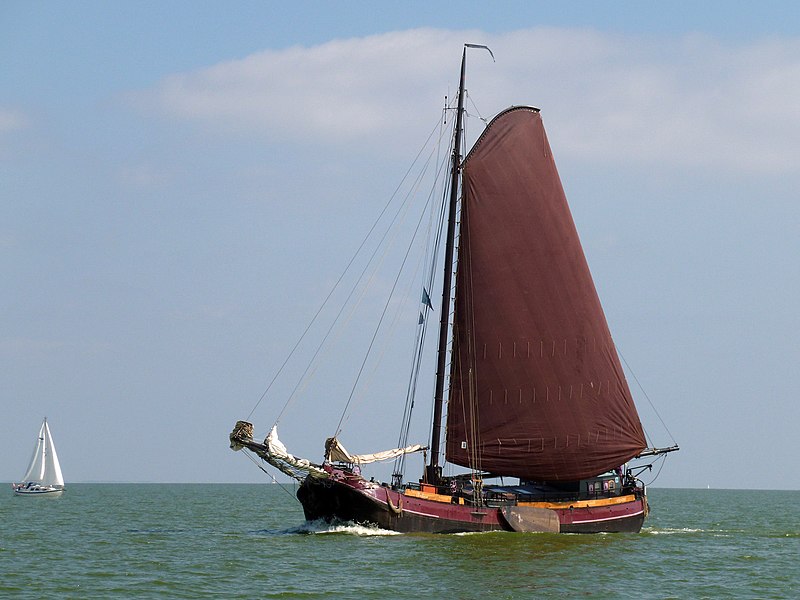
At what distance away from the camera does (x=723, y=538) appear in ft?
160

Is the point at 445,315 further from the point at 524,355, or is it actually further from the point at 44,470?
the point at 44,470

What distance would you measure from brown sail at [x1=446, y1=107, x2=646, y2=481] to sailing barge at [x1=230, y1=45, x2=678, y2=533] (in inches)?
1.5

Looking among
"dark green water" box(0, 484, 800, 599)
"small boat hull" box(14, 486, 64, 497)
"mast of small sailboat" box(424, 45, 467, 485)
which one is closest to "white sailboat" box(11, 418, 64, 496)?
"small boat hull" box(14, 486, 64, 497)

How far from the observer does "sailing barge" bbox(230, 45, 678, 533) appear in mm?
43312

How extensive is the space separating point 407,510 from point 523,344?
831 centimetres

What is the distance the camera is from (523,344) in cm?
4350

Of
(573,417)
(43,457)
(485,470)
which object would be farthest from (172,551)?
(43,457)

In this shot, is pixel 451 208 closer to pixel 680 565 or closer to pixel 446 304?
pixel 446 304

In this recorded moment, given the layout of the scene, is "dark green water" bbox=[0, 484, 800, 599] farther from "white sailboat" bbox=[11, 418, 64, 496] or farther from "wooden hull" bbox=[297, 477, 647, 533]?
"white sailboat" bbox=[11, 418, 64, 496]

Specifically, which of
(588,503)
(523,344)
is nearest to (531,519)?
(588,503)

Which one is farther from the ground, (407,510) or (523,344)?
(523,344)

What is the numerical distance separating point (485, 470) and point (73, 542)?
16.2 metres

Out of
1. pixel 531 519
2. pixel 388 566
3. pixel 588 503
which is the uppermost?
pixel 588 503

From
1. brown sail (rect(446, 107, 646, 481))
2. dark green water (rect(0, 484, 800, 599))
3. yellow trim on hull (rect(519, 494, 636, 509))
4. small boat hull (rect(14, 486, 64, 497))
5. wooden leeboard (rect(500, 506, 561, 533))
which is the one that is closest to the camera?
dark green water (rect(0, 484, 800, 599))
